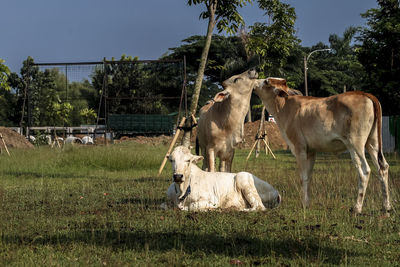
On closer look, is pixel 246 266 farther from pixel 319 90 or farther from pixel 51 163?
pixel 319 90

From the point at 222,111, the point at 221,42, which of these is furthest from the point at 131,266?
the point at 221,42

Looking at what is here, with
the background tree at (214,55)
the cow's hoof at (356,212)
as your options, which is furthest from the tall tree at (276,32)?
the background tree at (214,55)

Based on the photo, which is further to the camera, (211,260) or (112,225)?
(112,225)

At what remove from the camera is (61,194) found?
1073 centimetres

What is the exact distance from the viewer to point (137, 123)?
33.8 metres

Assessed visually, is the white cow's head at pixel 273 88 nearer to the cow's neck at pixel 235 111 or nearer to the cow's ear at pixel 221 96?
the cow's neck at pixel 235 111

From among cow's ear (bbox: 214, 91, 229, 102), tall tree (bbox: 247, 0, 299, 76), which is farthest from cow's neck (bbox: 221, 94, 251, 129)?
tall tree (bbox: 247, 0, 299, 76)

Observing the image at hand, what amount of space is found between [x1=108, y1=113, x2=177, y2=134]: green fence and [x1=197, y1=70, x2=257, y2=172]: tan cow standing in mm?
21979

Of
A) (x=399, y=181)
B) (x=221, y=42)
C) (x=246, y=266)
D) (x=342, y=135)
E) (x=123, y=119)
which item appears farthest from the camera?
(x=221, y=42)

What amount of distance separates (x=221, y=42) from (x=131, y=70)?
19.6m

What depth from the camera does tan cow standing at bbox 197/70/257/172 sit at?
10008 millimetres

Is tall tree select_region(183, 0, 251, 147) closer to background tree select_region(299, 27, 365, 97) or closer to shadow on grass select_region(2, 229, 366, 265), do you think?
shadow on grass select_region(2, 229, 366, 265)

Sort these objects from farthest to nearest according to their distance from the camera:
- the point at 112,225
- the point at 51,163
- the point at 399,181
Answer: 1. the point at 51,163
2. the point at 399,181
3. the point at 112,225

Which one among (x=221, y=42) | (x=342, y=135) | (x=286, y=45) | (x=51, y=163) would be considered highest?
(x=221, y=42)
